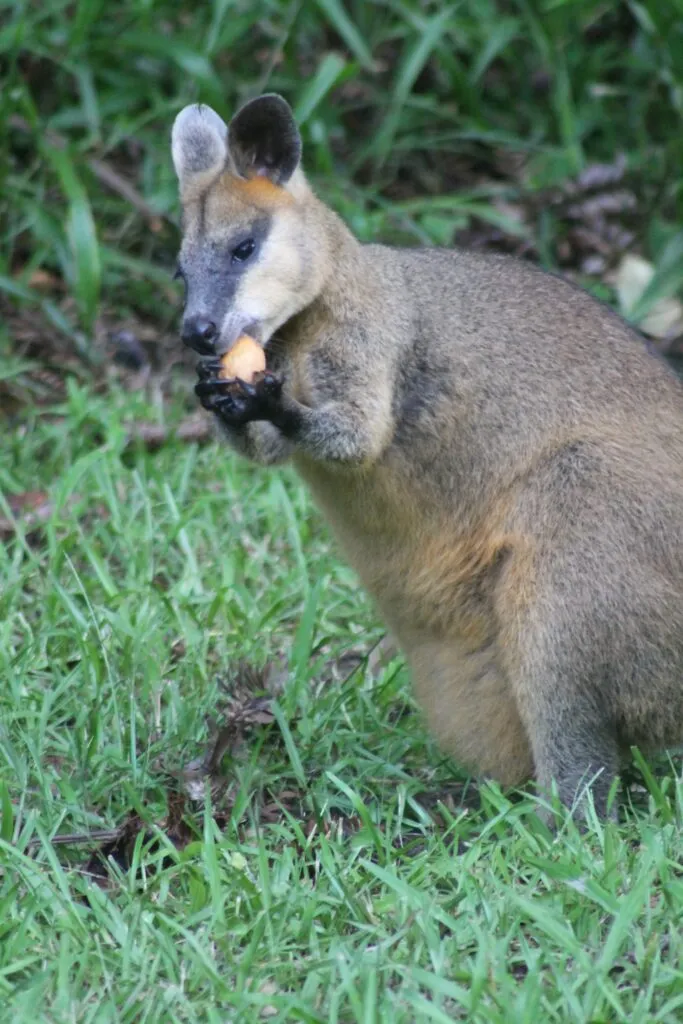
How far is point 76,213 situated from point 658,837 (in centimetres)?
448

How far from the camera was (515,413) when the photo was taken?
16.0ft

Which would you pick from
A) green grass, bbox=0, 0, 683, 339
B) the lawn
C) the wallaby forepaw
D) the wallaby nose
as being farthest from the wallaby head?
green grass, bbox=0, 0, 683, 339

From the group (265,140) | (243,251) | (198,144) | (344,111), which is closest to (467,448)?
(243,251)

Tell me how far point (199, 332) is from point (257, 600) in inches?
68.7

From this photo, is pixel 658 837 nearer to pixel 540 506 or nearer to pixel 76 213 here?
pixel 540 506

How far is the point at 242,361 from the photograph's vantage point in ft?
14.6

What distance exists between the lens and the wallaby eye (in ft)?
14.9

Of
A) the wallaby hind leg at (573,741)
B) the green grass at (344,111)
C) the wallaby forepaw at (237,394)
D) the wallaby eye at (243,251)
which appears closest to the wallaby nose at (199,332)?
the wallaby forepaw at (237,394)

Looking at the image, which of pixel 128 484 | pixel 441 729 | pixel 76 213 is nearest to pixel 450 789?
pixel 441 729

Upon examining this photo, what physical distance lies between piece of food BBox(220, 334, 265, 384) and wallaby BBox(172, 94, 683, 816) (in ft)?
0.10

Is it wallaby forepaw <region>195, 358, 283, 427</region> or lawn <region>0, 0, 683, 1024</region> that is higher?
wallaby forepaw <region>195, 358, 283, 427</region>

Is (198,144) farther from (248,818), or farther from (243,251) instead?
(248,818)

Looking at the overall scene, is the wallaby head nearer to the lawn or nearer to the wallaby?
the wallaby

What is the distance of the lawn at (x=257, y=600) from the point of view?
3697mm
